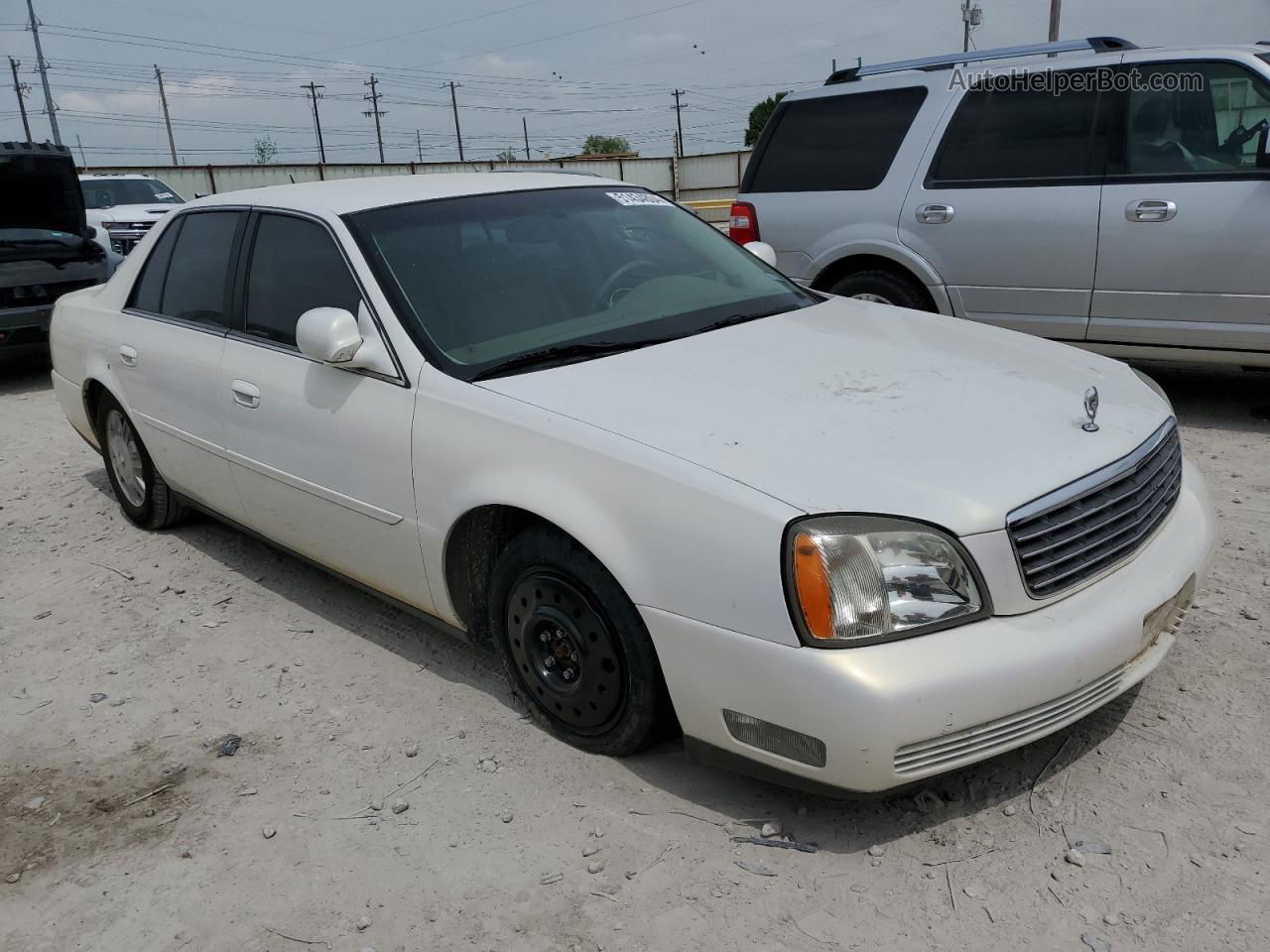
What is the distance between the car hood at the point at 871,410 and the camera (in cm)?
250

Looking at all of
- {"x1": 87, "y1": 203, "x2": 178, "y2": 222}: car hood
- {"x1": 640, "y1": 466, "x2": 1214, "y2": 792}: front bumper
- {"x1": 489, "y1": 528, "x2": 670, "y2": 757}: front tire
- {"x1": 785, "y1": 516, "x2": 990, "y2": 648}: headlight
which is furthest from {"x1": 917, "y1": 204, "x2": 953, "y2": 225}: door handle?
{"x1": 87, "y1": 203, "x2": 178, "y2": 222}: car hood

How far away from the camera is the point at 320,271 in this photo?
12.2 ft

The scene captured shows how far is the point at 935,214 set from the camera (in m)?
6.32

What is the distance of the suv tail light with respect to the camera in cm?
705

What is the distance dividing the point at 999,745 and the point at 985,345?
5.01 feet

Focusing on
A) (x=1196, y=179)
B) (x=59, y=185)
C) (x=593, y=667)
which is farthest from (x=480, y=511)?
(x=59, y=185)

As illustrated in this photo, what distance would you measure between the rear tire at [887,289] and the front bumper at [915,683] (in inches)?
158

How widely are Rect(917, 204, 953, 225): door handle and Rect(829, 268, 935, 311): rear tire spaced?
37 centimetres

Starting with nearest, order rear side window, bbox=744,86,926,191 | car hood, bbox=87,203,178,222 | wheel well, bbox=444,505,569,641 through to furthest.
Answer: wheel well, bbox=444,505,569,641 < rear side window, bbox=744,86,926,191 < car hood, bbox=87,203,178,222

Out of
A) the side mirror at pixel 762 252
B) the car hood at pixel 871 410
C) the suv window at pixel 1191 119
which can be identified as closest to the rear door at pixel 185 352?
the car hood at pixel 871 410

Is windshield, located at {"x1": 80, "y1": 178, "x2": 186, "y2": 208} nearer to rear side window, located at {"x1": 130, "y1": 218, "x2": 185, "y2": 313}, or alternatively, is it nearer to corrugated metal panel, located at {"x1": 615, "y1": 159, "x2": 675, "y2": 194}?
rear side window, located at {"x1": 130, "y1": 218, "x2": 185, "y2": 313}

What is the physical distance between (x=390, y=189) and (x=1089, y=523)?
105 inches

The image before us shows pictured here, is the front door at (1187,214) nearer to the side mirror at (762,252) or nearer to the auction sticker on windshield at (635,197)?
the side mirror at (762,252)

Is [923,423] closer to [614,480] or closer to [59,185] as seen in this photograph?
[614,480]
